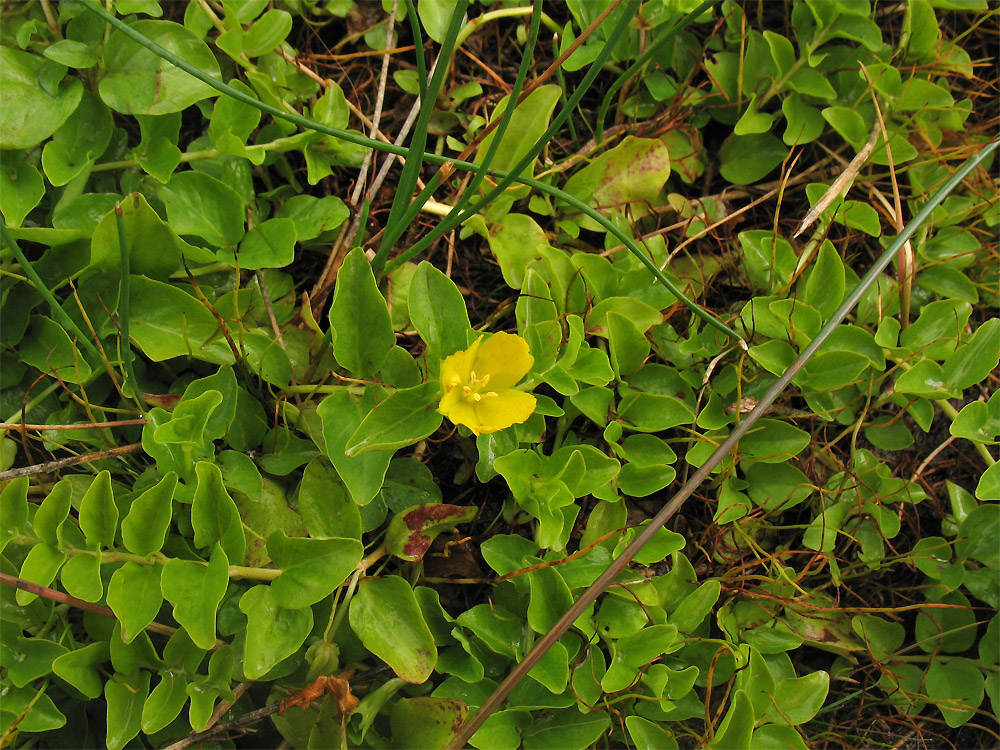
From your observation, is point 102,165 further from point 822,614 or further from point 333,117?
point 822,614

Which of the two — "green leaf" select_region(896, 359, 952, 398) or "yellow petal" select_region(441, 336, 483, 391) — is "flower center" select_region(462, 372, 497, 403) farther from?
"green leaf" select_region(896, 359, 952, 398)

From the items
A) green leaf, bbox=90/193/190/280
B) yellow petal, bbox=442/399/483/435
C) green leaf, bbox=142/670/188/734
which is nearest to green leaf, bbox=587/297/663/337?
yellow petal, bbox=442/399/483/435

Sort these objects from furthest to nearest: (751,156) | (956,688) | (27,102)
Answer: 1. (751,156)
2. (956,688)
3. (27,102)

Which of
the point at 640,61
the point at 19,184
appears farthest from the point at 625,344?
the point at 19,184

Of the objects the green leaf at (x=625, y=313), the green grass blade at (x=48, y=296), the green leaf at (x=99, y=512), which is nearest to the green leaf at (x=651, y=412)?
the green leaf at (x=625, y=313)

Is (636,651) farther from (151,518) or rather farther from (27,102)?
(27,102)
